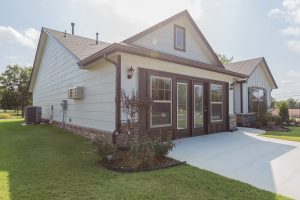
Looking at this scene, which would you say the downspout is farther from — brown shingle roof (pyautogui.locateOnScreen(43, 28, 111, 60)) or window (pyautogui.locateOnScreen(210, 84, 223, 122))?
window (pyautogui.locateOnScreen(210, 84, 223, 122))

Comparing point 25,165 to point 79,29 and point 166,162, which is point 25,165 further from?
point 79,29

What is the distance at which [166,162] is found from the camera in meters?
4.82

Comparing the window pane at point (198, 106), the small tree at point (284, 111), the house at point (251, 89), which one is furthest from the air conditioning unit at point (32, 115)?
the small tree at point (284, 111)

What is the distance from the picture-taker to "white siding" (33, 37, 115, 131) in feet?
22.6

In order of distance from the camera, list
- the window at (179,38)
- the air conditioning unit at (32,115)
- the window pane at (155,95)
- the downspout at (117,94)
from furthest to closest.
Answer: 1. the air conditioning unit at (32,115)
2. the window at (179,38)
3. the window pane at (155,95)
4. the downspout at (117,94)

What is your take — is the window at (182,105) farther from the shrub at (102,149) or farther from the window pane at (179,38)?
the shrub at (102,149)

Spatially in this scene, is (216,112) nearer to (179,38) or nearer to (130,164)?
(179,38)

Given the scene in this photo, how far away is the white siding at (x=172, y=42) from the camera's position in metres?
8.40

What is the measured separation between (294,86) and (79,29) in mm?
41942

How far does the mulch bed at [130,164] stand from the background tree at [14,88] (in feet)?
103

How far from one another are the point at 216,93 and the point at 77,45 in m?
7.14

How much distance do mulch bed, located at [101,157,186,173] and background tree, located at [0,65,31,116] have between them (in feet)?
103

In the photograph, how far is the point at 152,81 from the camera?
7070 mm

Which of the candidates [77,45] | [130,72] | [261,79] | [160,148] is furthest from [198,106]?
[261,79]
